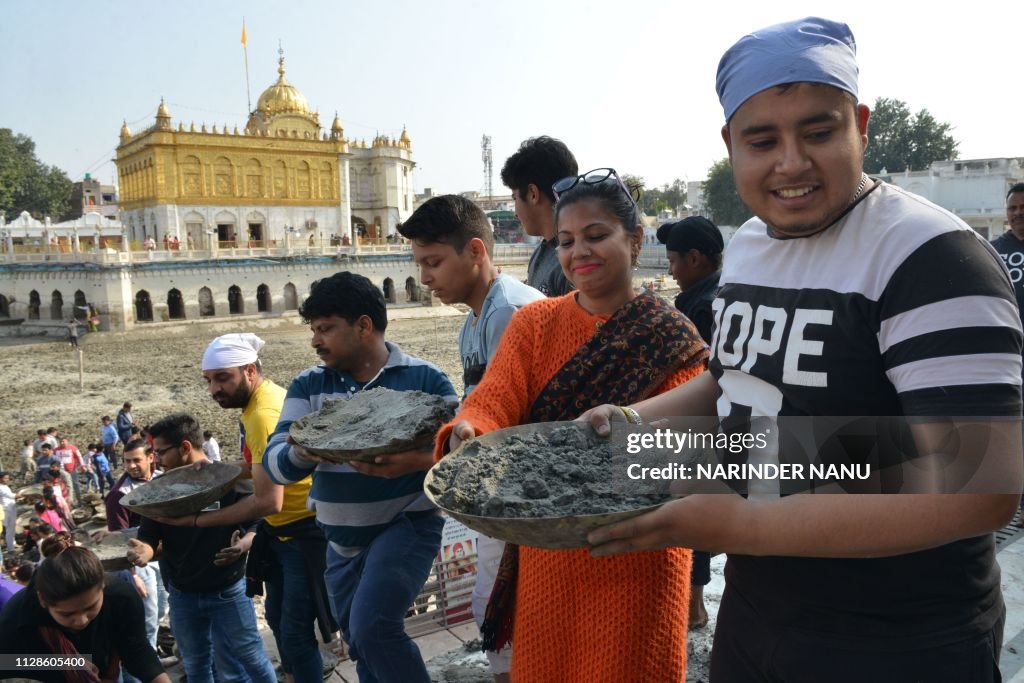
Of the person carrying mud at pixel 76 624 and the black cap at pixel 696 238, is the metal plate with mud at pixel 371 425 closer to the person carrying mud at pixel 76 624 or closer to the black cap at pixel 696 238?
the person carrying mud at pixel 76 624

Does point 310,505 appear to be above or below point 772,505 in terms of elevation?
below

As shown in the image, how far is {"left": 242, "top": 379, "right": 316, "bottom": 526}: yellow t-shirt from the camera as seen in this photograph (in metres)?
3.62

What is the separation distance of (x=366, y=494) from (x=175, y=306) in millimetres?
33759

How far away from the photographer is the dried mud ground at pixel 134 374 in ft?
57.3

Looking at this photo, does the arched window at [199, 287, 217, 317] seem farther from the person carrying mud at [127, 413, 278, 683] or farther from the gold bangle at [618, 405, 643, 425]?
the gold bangle at [618, 405, 643, 425]

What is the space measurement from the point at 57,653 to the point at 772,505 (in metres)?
3.25

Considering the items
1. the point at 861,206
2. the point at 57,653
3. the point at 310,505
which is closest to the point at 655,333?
the point at 861,206

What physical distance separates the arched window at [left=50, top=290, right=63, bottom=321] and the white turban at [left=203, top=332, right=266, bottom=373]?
3307 centimetres

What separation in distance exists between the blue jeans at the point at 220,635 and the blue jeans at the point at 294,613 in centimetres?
26

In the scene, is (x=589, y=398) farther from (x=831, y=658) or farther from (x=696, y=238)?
(x=696, y=238)

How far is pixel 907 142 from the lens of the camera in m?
58.7

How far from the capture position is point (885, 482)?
1282 millimetres

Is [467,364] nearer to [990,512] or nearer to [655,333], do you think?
[655,333]

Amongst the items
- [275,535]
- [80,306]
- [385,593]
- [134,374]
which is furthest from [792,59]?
[80,306]
